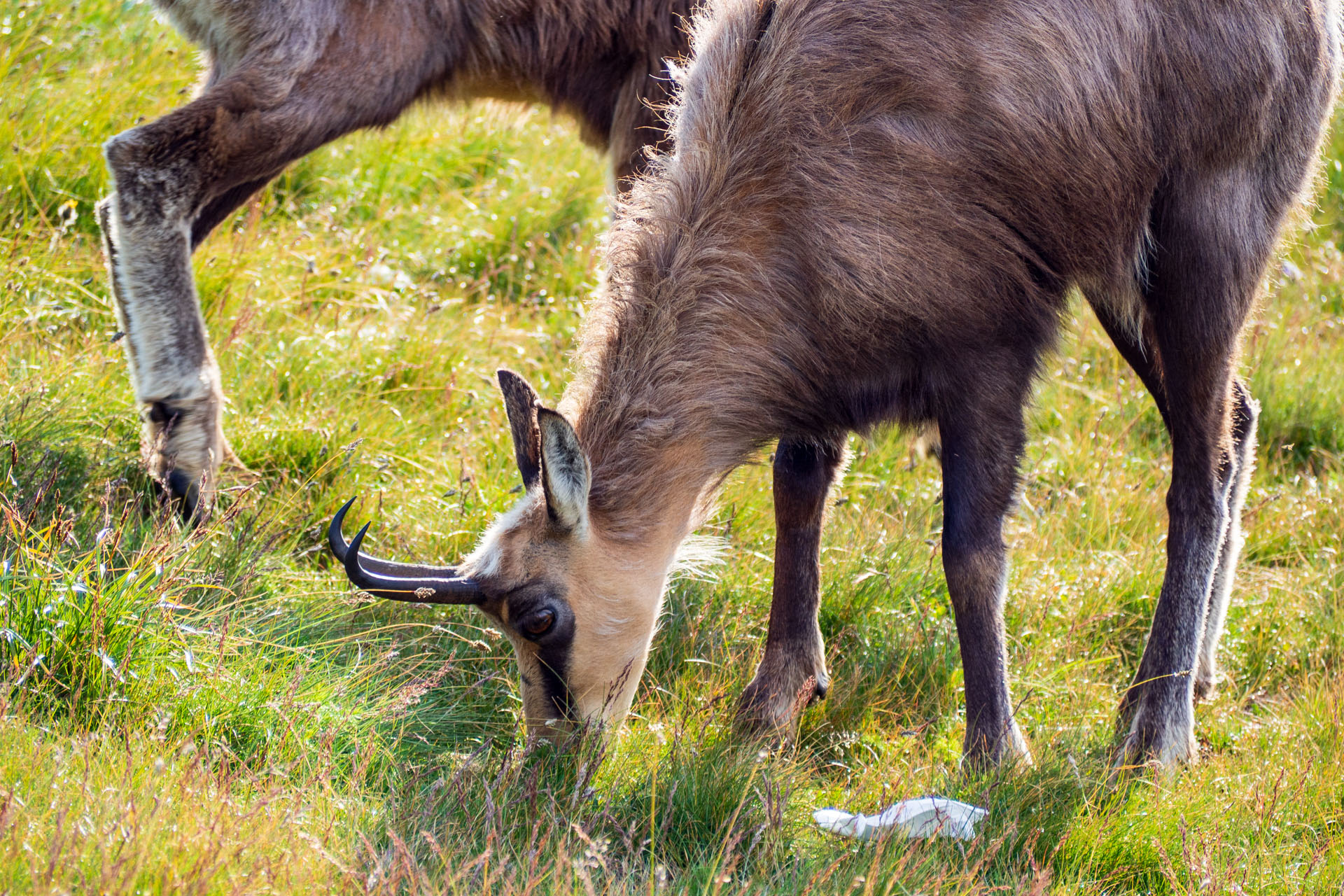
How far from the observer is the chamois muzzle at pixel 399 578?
10.7ft

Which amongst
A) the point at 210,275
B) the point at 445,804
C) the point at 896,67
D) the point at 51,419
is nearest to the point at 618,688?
the point at 445,804

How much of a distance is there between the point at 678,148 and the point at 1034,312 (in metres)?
1.21

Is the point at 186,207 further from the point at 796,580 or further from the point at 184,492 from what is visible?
the point at 796,580

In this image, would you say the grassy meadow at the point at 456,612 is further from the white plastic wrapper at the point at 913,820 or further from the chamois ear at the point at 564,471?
the chamois ear at the point at 564,471

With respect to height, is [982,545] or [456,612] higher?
[982,545]

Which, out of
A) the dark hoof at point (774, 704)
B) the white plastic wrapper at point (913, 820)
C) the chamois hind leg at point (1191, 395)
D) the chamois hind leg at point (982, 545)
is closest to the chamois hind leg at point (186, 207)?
the dark hoof at point (774, 704)

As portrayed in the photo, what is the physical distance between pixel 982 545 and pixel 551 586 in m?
1.38

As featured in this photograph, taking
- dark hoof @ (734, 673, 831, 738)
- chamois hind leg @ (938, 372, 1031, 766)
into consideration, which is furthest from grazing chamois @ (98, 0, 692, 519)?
dark hoof @ (734, 673, 831, 738)

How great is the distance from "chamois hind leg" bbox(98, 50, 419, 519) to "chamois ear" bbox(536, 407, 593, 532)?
155 cm

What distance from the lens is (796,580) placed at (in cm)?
435

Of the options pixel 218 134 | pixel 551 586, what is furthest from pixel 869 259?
pixel 218 134

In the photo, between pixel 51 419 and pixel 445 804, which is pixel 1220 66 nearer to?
pixel 445 804

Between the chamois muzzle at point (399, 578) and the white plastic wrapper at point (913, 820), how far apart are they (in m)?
1.17

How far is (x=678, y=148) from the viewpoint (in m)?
3.79
